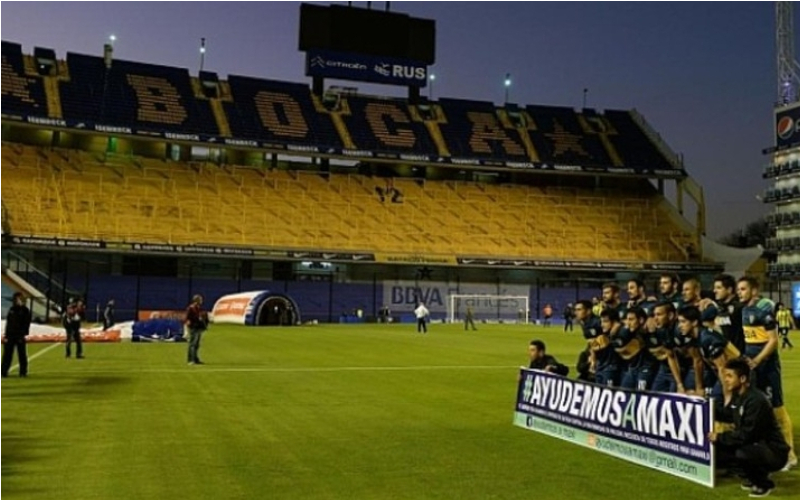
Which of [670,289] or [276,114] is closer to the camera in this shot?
[670,289]

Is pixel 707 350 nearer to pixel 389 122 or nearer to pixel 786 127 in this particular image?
pixel 786 127

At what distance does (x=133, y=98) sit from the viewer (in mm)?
64312

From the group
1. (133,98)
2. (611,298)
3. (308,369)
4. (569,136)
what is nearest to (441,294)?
(569,136)

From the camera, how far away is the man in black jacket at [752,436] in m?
7.86

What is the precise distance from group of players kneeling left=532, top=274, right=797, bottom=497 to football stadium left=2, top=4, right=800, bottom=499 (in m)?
0.12

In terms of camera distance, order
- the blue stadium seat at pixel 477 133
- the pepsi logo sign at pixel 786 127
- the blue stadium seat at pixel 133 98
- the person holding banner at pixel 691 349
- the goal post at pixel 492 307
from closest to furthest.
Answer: the person holding banner at pixel 691 349
the blue stadium seat at pixel 133 98
the goal post at pixel 492 307
the pepsi logo sign at pixel 786 127
the blue stadium seat at pixel 477 133

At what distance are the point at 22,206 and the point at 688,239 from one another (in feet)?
183

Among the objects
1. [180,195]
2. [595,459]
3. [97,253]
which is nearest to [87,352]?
[595,459]

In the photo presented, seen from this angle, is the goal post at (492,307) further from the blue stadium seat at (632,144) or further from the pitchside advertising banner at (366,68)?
the pitchside advertising banner at (366,68)

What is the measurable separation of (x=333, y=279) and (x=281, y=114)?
16.6 metres

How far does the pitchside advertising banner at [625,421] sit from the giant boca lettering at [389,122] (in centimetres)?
5908

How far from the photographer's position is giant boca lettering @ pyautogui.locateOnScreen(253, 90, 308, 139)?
6694 cm

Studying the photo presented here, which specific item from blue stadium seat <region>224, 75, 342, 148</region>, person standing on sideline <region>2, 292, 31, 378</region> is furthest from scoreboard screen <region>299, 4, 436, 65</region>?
person standing on sideline <region>2, 292, 31, 378</region>

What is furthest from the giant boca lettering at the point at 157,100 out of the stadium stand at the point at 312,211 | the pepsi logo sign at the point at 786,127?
the pepsi logo sign at the point at 786,127
